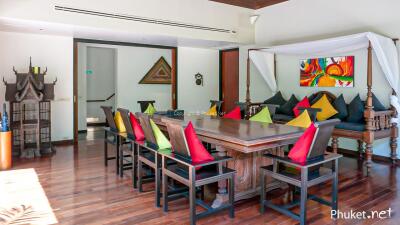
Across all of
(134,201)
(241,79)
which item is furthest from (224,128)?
(241,79)

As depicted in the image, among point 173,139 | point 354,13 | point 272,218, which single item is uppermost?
Answer: point 354,13

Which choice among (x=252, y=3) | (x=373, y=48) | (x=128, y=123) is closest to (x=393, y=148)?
(x=373, y=48)

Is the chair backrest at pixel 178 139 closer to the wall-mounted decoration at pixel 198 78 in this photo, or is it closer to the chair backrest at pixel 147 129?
the chair backrest at pixel 147 129

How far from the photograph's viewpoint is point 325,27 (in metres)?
6.34

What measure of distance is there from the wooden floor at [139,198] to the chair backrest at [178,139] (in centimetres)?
66

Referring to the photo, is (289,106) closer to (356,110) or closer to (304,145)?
(356,110)

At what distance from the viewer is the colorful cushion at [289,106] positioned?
21.4 ft

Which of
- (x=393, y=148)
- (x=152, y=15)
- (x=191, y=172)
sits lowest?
(x=393, y=148)

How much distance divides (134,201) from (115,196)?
293mm

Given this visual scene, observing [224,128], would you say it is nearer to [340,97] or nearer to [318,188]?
[318,188]

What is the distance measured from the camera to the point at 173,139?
3.11 metres

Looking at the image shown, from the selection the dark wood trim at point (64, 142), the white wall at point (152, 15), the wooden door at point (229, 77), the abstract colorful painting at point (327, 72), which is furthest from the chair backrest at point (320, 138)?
the wooden door at point (229, 77)

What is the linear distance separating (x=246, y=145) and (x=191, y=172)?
1.78 feet

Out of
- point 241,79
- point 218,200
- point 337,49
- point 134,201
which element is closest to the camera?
point 218,200
